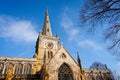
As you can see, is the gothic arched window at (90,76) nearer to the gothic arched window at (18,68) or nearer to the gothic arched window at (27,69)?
the gothic arched window at (27,69)

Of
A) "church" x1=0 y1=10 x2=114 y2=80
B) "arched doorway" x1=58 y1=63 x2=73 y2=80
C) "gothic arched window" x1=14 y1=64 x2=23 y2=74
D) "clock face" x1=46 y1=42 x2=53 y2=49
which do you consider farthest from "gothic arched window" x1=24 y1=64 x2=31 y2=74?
"arched doorway" x1=58 y1=63 x2=73 y2=80

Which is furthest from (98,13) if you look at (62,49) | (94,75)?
(94,75)

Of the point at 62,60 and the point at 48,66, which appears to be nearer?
the point at 48,66

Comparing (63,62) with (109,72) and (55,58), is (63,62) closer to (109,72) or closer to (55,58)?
(55,58)

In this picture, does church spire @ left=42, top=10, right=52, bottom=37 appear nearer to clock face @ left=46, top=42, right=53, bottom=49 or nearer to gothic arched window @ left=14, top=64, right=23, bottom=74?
clock face @ left=46, top=42, right=53, bottom=49

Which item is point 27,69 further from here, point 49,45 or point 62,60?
point 62,60

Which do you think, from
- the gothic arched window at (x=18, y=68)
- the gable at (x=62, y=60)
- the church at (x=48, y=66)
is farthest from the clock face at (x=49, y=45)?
the gable at (x=62, y=60)

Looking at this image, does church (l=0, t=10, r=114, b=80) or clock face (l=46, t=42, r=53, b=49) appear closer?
church (l=0, t=10, r=114, b=80)

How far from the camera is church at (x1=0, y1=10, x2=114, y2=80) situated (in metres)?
22.1

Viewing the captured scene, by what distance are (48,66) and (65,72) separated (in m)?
2.90

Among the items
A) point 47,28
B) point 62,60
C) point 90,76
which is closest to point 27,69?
point 62,60

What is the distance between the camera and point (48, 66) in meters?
22.1

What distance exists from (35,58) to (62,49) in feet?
51.6

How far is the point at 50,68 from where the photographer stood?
72.0 ft
